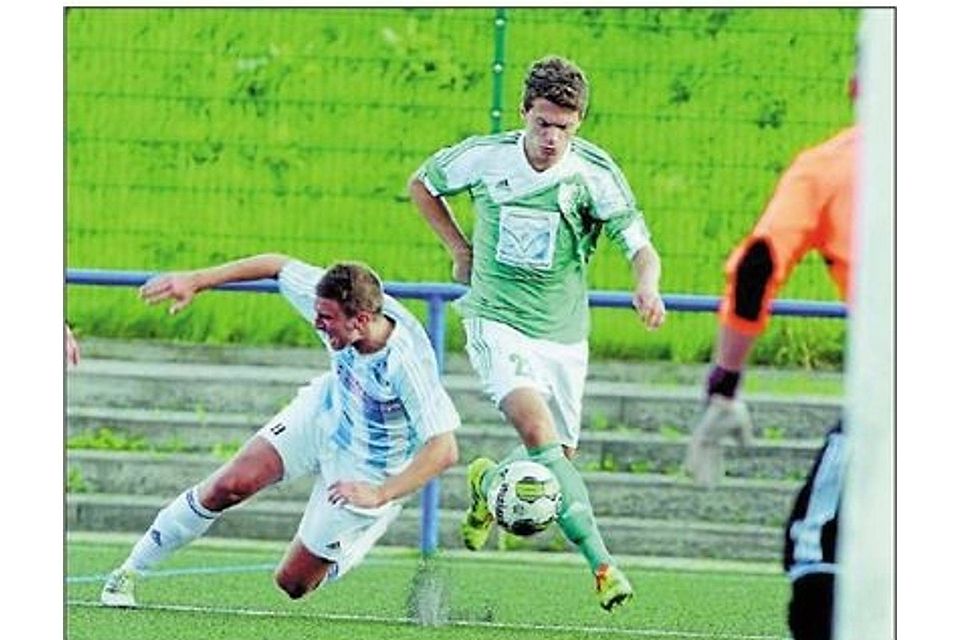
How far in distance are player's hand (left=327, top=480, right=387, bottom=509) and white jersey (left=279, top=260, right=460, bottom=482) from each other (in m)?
0.03

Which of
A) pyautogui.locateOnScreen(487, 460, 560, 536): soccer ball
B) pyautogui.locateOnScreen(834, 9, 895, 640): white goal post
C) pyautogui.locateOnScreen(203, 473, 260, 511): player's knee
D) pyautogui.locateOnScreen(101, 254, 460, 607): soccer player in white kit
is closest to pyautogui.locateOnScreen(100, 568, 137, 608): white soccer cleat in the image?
pyautogui.locateOnScreen(101, 254, 460, 607): soccer player in white kit

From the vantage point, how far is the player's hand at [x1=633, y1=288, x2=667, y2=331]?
25.0 ft

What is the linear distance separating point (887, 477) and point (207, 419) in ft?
6.35

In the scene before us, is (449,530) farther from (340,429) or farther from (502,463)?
(340,429)

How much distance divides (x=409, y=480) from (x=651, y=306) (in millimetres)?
770

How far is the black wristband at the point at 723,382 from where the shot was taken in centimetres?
690

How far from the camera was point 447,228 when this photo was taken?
768 cm

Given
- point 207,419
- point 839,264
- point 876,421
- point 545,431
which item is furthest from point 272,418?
point 876,421

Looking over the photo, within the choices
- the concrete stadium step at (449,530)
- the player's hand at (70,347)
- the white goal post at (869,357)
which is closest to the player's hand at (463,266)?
the concrete stadium step at (449,530)

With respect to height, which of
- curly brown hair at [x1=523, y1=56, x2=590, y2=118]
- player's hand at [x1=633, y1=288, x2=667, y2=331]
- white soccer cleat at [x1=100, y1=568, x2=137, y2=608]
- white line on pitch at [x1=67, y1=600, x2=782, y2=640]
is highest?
curly brown hair at [x1=523, y1=56, x2=590, y2=118]

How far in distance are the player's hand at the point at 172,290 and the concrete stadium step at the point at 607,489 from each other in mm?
439

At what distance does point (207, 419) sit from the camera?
7.97m

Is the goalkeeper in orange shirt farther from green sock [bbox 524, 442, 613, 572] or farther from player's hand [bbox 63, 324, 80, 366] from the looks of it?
player's hand [bbox 63, 324, 80, 366]

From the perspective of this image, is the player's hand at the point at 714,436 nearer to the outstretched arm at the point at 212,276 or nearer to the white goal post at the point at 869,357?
the white goal post at the point at 869,357
